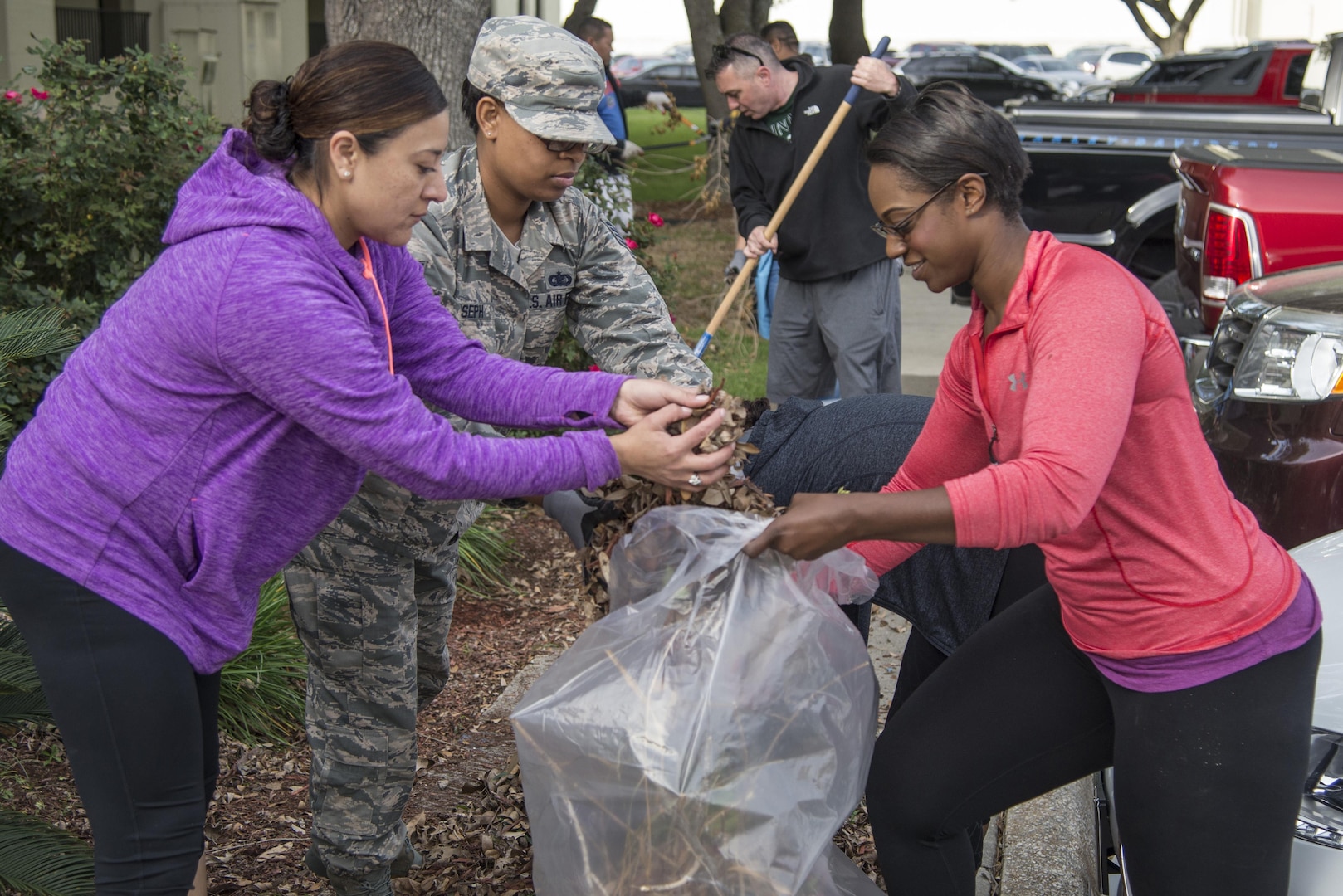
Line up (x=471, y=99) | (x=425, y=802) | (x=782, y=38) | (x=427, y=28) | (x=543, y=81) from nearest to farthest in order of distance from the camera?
(x=543, y=81), (x=471, y=99), (x=425, y=802), (x=427, y=28), (x=782, y=38)

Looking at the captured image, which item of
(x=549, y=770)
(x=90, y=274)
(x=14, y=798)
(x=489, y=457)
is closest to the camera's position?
(x=489, y=457)

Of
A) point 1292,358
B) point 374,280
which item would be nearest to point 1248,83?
point 1292,358

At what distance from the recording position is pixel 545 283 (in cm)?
321

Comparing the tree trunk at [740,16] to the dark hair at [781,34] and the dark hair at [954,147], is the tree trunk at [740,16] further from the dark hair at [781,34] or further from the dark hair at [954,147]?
the dark hair at [954,147]

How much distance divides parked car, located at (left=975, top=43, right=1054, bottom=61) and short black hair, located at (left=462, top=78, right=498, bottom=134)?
148 feet

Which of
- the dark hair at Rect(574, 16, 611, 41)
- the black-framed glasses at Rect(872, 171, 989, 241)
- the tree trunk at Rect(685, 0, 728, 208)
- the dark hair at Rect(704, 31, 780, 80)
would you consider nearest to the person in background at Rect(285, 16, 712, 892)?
the black-framed glasses at Rect(872, 171, 989, 241)

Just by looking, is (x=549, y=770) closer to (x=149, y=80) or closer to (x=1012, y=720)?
(x=1012, y=720)

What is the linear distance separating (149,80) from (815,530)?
465 centimetres

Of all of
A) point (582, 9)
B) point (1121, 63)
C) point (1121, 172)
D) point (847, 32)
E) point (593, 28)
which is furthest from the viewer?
point (1121, 63)

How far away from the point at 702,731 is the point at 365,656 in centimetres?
102

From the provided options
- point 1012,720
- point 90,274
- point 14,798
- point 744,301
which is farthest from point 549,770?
point 744,301

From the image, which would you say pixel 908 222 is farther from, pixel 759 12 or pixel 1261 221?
pixel 759 12

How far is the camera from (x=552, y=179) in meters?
3.01

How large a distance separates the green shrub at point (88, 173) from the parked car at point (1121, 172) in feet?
21.0
